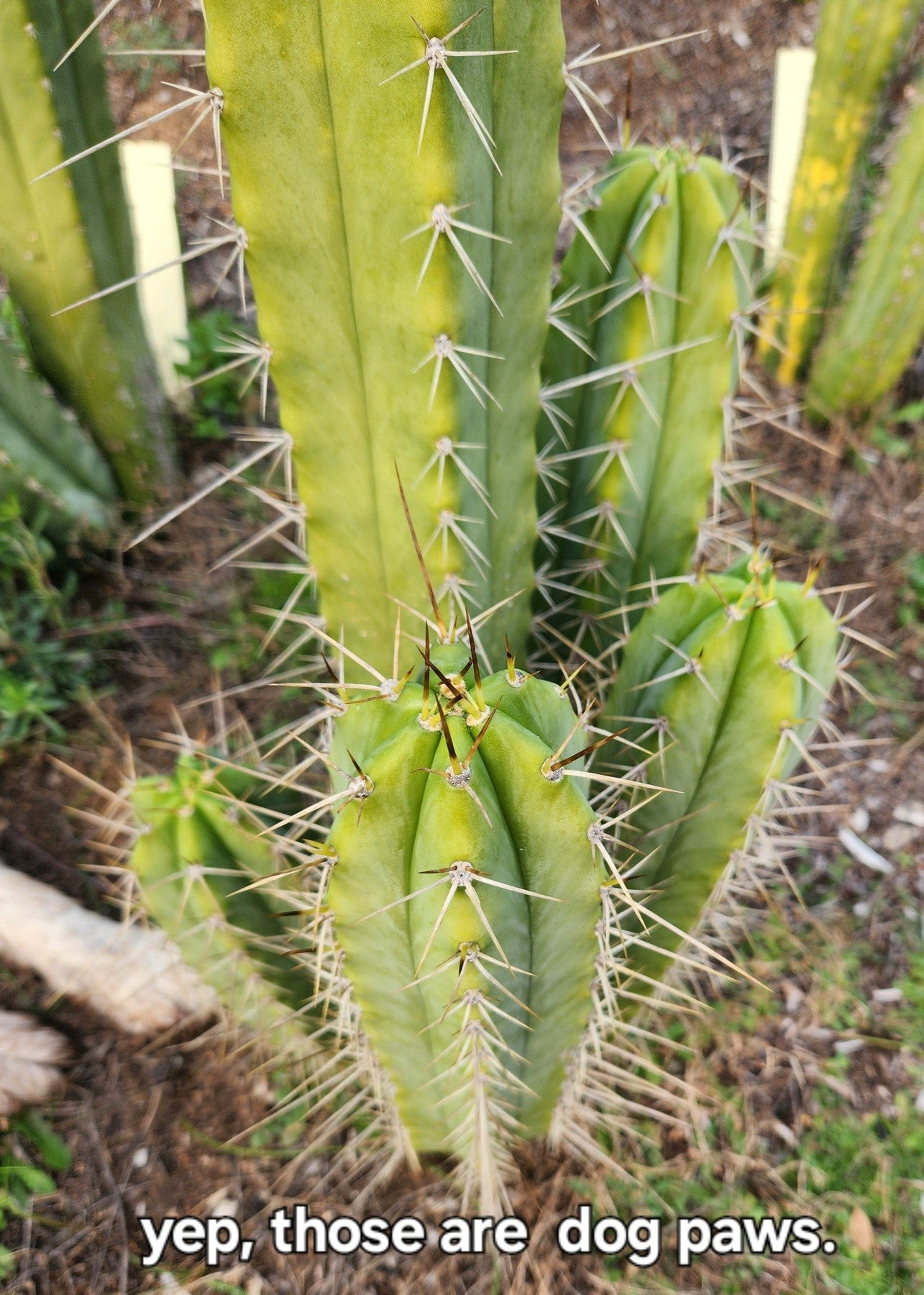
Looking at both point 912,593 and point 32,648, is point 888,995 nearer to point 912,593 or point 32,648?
point 912,593

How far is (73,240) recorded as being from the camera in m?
2.23

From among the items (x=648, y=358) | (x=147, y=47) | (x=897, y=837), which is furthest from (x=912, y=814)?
(x=147, y=47)

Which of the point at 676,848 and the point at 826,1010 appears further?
the point at 826,1010

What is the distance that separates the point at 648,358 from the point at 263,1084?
1637 mm

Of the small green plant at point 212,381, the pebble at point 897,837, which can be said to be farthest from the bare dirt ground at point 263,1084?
the small green plant at point 212,381

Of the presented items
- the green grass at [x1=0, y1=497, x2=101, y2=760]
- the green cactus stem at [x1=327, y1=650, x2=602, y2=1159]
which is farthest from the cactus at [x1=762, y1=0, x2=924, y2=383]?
the green grass at [x1=0, y1=497, x2=101, y2=760]

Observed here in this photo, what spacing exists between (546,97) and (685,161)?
51cm

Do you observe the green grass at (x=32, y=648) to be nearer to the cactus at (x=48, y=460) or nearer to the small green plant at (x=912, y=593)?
the cactus at (x=48, y=460)

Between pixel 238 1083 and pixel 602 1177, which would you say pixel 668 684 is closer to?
pixel 602 1177

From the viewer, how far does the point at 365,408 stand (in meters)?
1.40

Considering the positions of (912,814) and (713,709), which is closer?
(713,709)

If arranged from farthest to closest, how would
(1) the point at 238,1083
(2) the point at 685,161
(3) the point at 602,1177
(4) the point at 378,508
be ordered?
(1) the point at 238,1083 → (3) the point at 602,1177 → (2) the point at 685,161 → (4) the point at 378,508

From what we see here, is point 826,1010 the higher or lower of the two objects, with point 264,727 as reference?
lower

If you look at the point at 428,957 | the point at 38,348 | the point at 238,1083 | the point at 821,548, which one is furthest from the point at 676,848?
the point at 38,348
